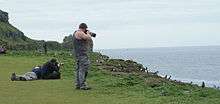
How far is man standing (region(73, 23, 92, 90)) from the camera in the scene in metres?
22.8

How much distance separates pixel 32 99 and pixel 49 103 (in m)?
1.28

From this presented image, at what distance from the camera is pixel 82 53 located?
22.9m

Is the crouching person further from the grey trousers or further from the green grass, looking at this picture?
the grey trousers

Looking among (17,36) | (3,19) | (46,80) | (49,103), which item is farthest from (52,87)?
(3,19)

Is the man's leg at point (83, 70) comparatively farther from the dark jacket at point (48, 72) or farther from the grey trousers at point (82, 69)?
the dark jacket at point (48, 72)

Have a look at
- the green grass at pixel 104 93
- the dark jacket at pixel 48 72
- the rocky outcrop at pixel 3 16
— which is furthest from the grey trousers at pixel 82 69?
the rocky outcrop at pixel 3 16

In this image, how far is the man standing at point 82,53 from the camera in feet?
74.6

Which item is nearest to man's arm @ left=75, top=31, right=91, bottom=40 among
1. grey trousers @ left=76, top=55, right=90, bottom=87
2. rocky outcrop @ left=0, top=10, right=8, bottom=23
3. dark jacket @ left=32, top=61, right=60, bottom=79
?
grey trousers @ left=76, top=55, right=90, bottom=87

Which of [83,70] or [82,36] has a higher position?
A: [82,36]

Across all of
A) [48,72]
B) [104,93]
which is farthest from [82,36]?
[48,72]

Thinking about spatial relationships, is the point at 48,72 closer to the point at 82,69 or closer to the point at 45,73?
the point at 45,73

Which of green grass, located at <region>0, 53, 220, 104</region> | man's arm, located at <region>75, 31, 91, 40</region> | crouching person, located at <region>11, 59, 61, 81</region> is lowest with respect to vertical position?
green grass, located at <region>0, 53, 220, 104</region>

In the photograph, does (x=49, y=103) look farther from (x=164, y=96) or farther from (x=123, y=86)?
(x=123, y=86)

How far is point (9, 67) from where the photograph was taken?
120 feet
